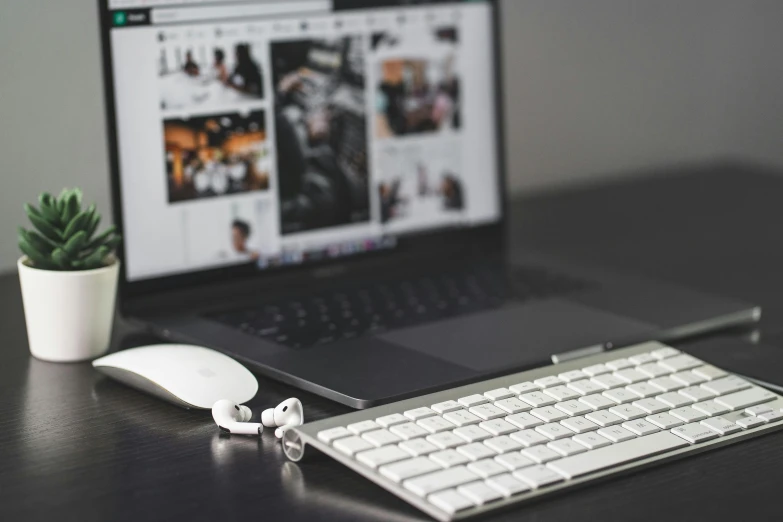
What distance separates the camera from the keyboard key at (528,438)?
0.76 metres

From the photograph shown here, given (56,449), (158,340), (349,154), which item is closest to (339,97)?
(349,154)

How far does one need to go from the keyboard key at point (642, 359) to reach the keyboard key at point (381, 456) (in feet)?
0.93

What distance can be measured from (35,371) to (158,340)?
0.41ft

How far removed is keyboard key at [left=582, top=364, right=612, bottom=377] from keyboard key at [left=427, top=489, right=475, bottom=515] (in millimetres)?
249

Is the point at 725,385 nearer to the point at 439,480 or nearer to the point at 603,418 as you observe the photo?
the point at 603,418

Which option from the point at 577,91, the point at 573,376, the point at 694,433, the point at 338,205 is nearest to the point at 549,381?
the point at 573,376

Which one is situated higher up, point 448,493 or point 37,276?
point 37,276

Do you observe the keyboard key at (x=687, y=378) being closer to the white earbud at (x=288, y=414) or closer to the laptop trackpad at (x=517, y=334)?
the laptop trackpad at (x=517, y=334)

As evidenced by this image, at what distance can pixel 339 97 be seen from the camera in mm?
1213

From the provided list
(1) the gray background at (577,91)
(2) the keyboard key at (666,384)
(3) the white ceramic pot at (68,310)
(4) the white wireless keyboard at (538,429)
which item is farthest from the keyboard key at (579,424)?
(1) the gray background at (577,91)

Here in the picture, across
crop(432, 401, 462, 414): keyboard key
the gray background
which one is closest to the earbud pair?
crop(432, 401, 462, 414): keyboard key

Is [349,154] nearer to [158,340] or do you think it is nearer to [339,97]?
[339,97]

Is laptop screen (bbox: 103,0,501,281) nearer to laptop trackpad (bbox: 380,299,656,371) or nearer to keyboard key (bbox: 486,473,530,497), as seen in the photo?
laptop trackpad (bbox: 380,299,656,371)

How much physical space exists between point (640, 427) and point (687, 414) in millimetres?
55
